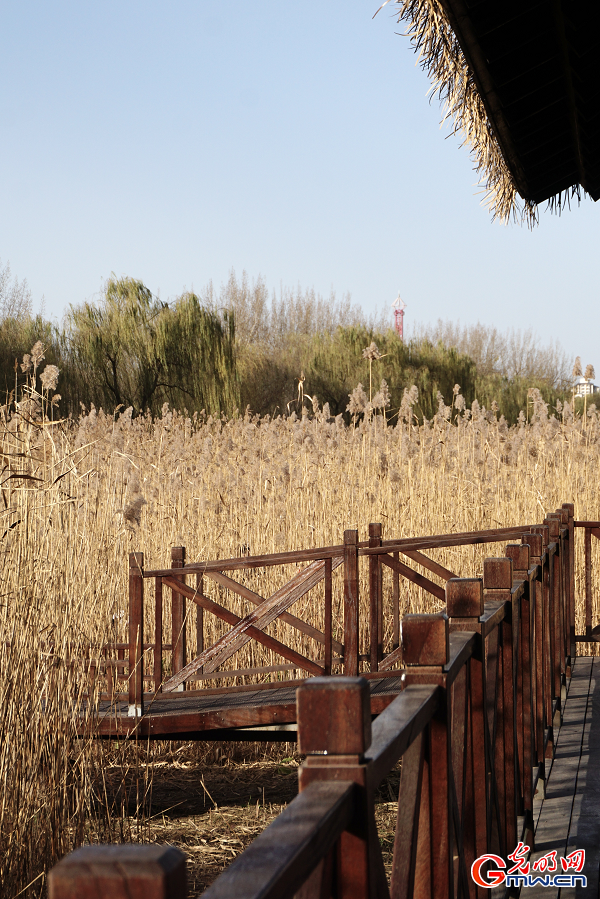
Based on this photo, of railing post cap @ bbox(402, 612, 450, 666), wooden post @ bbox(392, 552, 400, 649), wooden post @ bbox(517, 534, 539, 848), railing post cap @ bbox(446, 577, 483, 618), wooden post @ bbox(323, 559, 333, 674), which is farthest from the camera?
wooden post @ bbox(392, 552, 400, 649)

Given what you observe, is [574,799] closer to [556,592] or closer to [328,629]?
[556,592]

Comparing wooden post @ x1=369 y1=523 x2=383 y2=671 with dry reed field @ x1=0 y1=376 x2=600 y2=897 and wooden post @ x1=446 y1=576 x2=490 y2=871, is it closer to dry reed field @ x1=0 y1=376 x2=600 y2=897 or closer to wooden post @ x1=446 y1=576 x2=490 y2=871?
dry reed field @ x1=0 y1=376 x2=600 y2=897

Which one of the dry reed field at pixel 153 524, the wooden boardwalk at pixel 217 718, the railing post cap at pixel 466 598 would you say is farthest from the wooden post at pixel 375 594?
the railing post cap at pixel 466 598

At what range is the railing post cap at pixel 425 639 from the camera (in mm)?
1167

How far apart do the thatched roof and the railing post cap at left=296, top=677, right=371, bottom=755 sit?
275 centimetres

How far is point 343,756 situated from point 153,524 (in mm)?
5057

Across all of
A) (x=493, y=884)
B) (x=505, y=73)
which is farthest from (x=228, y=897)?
(x=505, y=73)

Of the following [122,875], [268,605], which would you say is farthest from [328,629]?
[122,875]

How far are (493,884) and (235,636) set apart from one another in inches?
92.4

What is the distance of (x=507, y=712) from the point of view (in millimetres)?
2008

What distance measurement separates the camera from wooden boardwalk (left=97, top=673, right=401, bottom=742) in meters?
3.71

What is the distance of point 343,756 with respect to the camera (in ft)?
2.45

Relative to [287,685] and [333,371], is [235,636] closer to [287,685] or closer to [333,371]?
[287,685]

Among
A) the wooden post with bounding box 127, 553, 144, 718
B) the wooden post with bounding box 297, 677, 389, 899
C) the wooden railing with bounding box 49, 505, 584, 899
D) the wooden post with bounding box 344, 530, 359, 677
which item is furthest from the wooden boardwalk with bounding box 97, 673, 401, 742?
the wooden post with bounding box 297, 677, 389, 899
